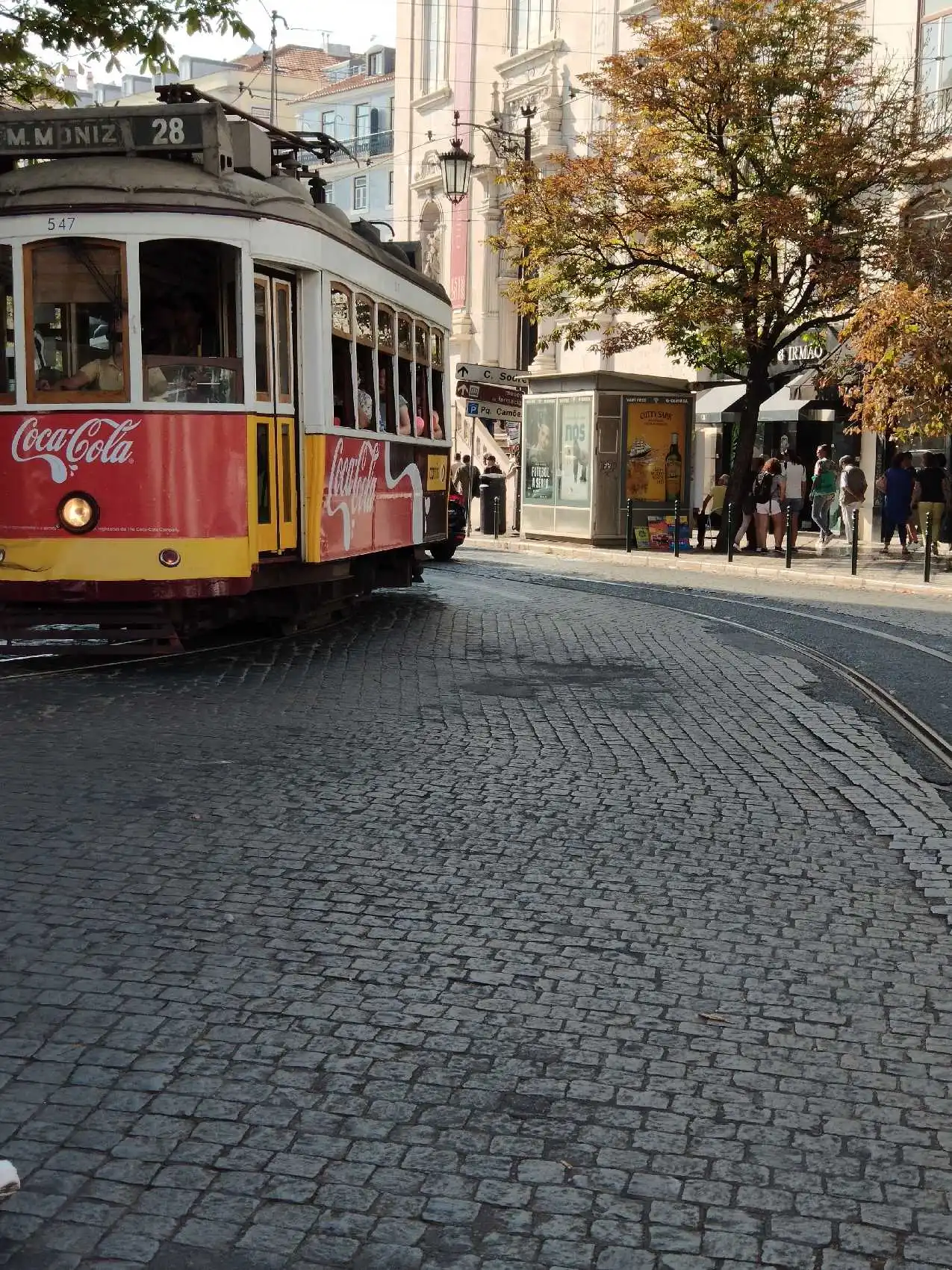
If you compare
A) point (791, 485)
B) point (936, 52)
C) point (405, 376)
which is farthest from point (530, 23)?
point (405, 376)

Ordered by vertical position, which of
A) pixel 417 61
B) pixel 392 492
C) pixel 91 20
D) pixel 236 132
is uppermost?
pixel 417 61

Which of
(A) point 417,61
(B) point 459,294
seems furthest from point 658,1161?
(A) point 417,61

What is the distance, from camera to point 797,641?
46.5ft

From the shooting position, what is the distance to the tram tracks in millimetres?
9375

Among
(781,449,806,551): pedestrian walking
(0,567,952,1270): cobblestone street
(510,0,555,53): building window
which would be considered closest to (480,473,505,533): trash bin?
(781,449,806,551): pedestrian walking

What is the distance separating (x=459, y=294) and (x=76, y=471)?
125 feet

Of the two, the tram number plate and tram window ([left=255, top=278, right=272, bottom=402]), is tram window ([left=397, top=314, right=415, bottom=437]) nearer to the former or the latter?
tram window ([left=255, top=278, right=272, bottom=402])

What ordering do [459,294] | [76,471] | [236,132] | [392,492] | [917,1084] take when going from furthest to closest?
[459,294], [392,492], [236,132], [76,471], [917,1084]

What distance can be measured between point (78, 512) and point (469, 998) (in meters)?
7.12

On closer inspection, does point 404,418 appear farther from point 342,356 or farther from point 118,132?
point 118,132

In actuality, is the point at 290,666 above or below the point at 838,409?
below

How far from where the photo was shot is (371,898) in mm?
5629

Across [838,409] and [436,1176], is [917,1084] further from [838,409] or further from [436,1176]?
[838,409]

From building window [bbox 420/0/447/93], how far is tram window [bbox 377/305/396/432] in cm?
3698
